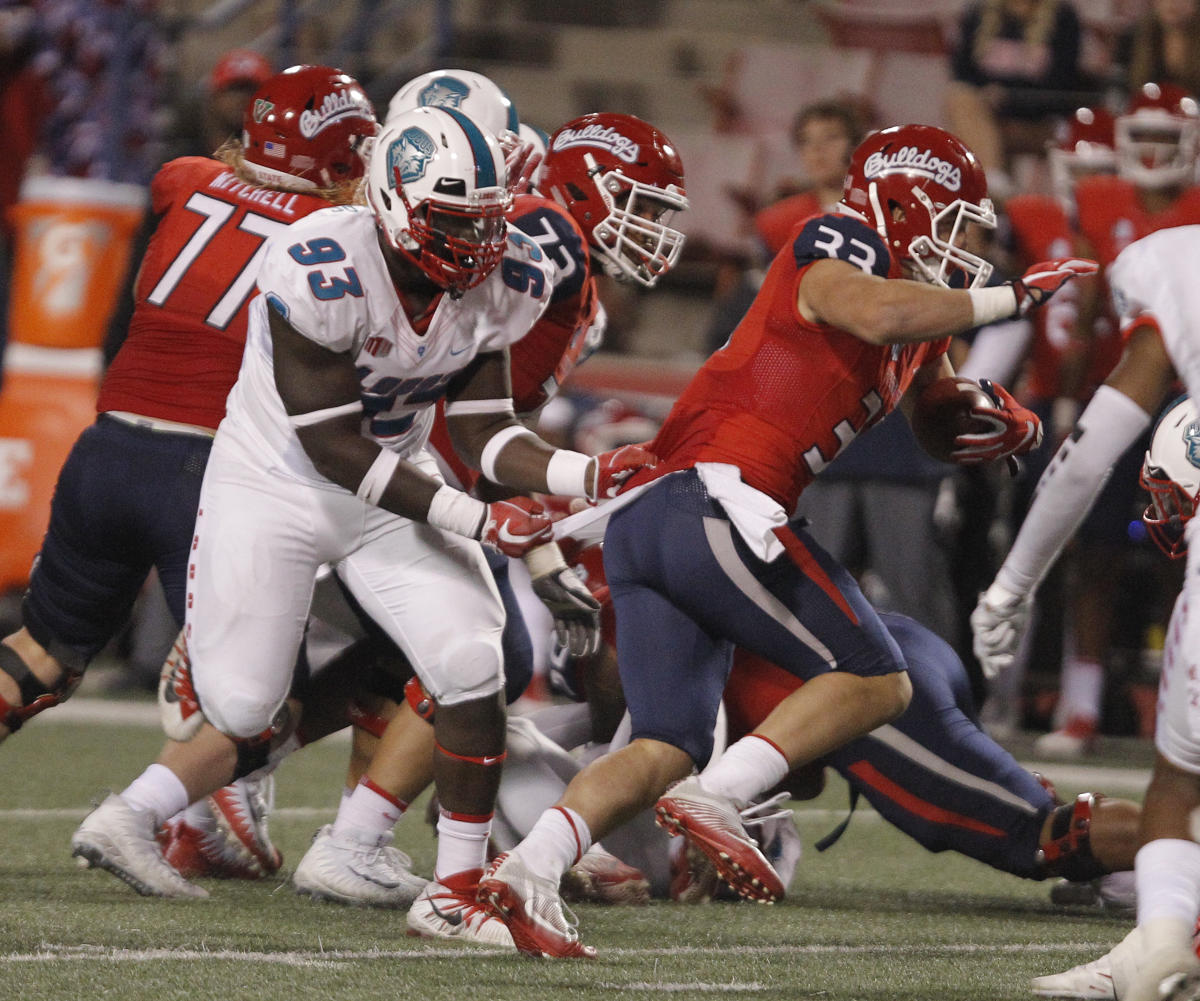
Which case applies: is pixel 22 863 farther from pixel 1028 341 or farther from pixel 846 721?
pixel 1028 341

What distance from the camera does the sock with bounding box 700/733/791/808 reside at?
3363mm

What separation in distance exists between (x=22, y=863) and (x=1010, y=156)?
6.10 meters

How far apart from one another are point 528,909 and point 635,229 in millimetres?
1599

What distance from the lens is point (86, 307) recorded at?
298 inches

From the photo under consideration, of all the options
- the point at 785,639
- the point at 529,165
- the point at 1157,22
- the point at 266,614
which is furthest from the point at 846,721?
the point at 1157,22

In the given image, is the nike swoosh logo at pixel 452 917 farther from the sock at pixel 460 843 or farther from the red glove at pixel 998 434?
the red glove at pixel 998 434

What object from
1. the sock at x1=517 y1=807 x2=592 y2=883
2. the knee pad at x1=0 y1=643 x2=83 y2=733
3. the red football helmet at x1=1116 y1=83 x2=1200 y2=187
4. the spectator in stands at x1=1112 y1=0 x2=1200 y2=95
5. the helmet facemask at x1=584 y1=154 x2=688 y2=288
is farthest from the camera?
the spectator in stands at x1=1112 y1=0 x2=1200 y2=95

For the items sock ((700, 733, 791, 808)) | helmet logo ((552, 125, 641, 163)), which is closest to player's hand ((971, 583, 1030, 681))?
sock ((700, 733, 791, 808))

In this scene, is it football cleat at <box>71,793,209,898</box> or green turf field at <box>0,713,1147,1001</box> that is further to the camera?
football cleat at <box>71,793,209,898</box>

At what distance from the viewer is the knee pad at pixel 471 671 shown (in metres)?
3.50

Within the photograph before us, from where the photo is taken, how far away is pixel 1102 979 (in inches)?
115

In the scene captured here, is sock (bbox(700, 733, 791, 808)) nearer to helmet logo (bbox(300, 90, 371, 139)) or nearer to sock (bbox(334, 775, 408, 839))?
sock (bbox(334, 775, 408, 839))

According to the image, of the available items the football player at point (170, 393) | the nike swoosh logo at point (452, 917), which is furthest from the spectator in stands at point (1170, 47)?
the nike swoosh logo at point (452, 917)

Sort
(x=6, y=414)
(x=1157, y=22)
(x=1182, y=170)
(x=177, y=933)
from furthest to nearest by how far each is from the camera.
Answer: (x=1157, y=22) → (x=6, y=414) → (x=1182, y=170) → (x=177, y=933)
